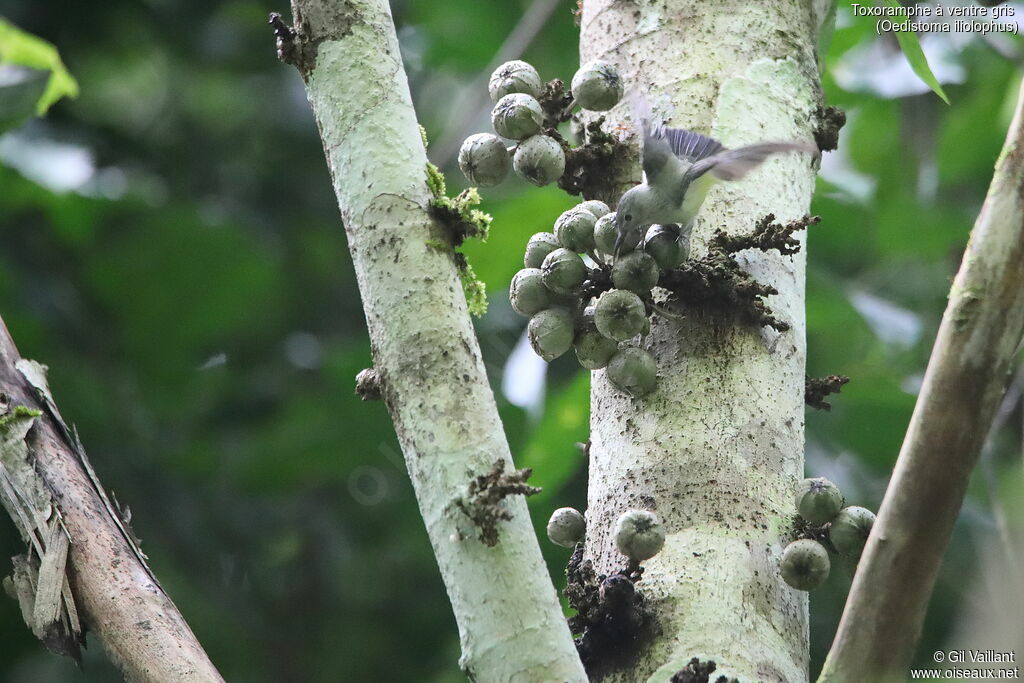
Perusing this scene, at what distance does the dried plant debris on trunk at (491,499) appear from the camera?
4.65 feet

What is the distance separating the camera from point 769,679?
62.0 inches

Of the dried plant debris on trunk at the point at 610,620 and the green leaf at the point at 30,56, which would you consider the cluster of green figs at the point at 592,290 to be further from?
the green leaf at the point at 30,56

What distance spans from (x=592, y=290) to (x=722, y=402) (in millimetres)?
264

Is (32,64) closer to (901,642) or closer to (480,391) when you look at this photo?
(480,391)

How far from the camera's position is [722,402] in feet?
5.90

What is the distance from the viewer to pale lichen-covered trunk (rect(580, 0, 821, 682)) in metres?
1.66

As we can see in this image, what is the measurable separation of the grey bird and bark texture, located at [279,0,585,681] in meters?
0.32

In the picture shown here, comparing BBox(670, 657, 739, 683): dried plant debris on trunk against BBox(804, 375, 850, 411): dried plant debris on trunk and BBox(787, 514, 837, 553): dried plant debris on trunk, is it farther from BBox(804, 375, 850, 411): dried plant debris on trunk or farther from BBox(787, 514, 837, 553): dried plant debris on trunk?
BBox(804, 375, 850, 411): dried plant debris on trunk

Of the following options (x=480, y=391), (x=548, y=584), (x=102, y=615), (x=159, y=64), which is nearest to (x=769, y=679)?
(x=548, y=584)

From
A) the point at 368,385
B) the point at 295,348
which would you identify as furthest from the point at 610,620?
the point at 295,348

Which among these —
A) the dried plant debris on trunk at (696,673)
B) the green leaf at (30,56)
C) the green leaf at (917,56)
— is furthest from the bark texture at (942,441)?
the green leaf at (30,56)

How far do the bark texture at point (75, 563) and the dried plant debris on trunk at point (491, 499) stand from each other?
0.39m

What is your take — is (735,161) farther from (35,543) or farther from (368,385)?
(35,543)

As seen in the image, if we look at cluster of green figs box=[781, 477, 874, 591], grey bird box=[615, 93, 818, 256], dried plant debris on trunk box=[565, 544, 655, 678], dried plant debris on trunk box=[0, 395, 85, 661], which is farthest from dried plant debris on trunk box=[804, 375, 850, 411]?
dried plant debris on trunk box=[0, 395, 85, 661]
